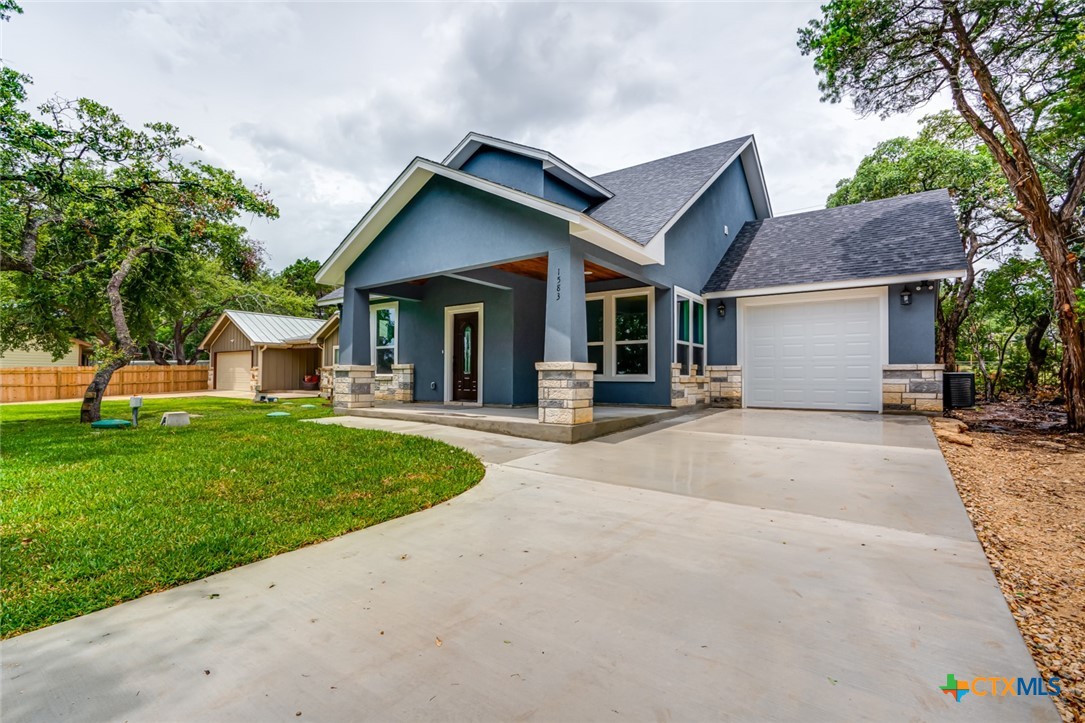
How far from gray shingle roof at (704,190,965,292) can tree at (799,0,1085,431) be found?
1424mm

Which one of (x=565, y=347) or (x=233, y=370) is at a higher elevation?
(x=565, y=347)

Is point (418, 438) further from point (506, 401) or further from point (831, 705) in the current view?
point (831, 705)

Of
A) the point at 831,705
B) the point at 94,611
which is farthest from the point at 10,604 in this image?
the point at 831,705

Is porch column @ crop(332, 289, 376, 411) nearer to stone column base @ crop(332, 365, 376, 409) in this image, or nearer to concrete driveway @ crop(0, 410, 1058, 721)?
stone column base @ crop(332, 365, 376, 409)

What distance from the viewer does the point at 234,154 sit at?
12.1 metres

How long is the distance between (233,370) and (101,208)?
49.8ft

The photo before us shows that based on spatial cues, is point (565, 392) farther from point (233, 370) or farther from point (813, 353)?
point (233, 370)

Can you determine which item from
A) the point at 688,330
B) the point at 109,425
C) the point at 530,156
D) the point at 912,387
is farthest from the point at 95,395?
the point at 912,387

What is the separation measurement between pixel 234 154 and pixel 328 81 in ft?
16.9

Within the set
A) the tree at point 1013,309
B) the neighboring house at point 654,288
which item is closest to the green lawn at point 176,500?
the neighboring house at point 654,288

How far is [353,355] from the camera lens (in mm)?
9953

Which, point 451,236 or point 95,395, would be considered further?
point 95,395

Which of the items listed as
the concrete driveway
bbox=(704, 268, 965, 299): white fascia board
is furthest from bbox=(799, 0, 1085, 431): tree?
the concrete driveway

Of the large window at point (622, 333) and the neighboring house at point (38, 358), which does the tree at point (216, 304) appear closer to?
the neighboring house at point (38, 358)
